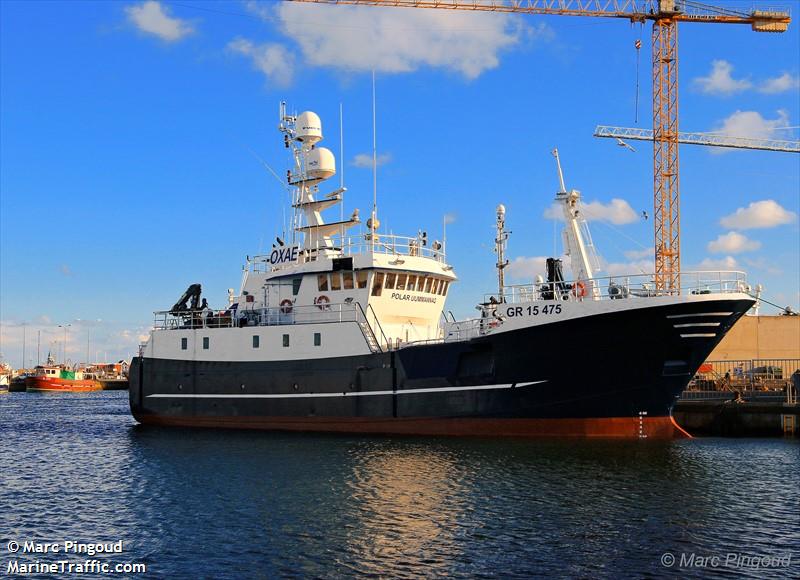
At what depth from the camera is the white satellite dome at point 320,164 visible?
35.2 m

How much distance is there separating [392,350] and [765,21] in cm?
4821

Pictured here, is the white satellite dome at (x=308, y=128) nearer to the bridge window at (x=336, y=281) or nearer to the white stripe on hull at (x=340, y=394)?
the bridge window at (x=336, y=281)

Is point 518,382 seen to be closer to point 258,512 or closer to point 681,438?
point 681,438

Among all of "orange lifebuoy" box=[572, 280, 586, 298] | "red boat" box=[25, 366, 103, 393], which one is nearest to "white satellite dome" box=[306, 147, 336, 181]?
"orange lifebuoy" box=[572, 280, 586, 298]

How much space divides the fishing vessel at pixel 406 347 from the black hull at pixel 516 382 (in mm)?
46

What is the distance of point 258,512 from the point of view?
16844mm

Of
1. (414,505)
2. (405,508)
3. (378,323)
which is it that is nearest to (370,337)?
(378,323)

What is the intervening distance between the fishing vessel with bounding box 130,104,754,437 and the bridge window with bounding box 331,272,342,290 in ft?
0.37

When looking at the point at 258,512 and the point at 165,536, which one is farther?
the point at 258,512

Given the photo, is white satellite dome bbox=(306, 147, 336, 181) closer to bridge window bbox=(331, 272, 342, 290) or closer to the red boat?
bridge window bbox=(331, 272, 342, 290)

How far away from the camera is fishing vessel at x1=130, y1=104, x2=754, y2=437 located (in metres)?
24.8

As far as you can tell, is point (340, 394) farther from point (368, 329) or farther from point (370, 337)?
point (368, 329)

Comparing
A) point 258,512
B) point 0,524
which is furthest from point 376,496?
point 0,524

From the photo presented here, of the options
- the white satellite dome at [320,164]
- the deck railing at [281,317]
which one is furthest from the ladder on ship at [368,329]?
the white satellite dome at [320,164]
